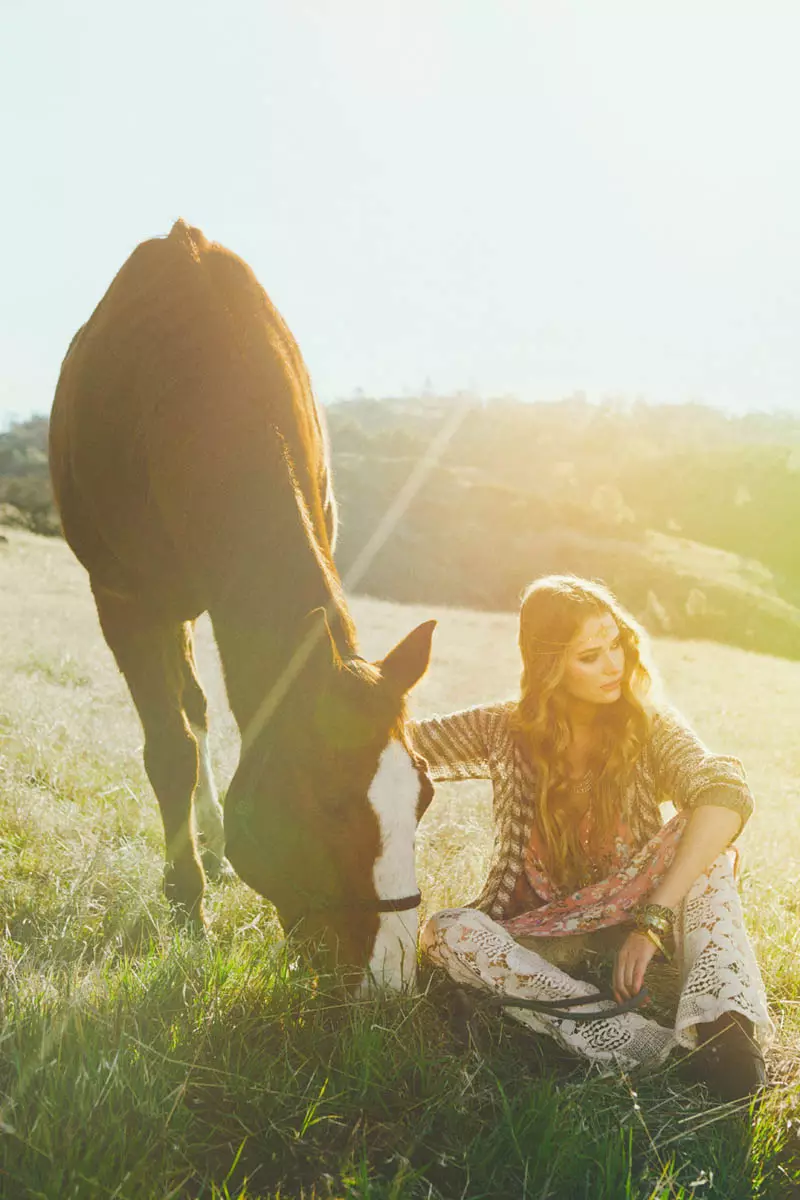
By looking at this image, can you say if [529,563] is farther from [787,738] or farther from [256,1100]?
[256,1100]

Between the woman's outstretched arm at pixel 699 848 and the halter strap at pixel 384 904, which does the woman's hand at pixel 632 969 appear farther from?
the halter strap at pixel 384 904

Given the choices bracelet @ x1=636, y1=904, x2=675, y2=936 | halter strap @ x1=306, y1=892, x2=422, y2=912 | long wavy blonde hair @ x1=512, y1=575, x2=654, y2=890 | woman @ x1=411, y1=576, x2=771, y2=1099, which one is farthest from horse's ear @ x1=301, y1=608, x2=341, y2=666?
bracelet @ x1=636, y1=904, x2=675, y2=936

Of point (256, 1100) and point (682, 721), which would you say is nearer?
point (256, 1100)

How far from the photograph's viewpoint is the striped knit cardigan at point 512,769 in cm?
322

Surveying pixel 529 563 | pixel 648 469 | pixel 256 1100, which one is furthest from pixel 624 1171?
pixel 648 469

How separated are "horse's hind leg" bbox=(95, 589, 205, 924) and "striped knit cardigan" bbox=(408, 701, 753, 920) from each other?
113 centimetres

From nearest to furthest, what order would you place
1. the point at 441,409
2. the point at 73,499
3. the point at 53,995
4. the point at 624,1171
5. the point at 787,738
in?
the point at 624,1171, the point at 53,995, the point at 73,499, the point at 787,738, the point at 441,409

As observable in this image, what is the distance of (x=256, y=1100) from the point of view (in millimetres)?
2205

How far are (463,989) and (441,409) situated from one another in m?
48.1

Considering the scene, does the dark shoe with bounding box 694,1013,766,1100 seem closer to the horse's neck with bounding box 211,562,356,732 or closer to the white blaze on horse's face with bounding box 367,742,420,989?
the white blaze on horse's face with bounding box 367,742,420,989

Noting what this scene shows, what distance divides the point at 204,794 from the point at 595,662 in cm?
252

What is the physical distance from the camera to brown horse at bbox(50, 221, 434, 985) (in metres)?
2.53

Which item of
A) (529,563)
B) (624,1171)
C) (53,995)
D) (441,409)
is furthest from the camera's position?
(441,409)

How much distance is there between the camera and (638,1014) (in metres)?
2.84
